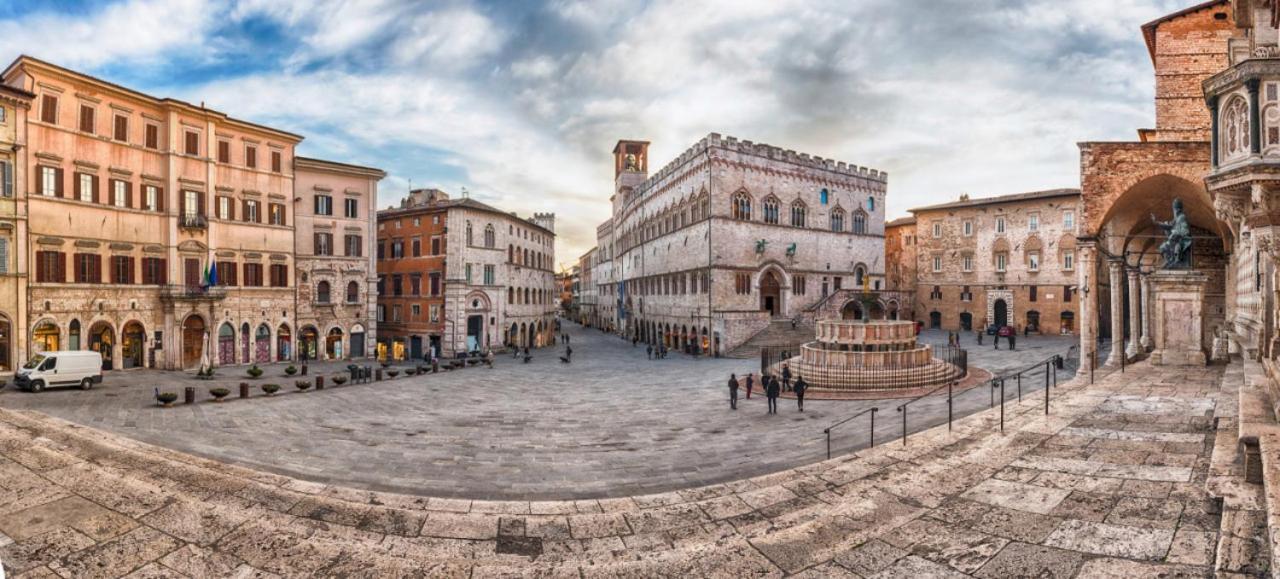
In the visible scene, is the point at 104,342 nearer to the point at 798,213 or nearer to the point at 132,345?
the point at 132,345

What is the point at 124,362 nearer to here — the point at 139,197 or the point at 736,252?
the point at 139,197

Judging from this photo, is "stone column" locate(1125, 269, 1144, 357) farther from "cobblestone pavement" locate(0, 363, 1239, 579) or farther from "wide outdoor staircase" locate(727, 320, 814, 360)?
"wide outdoor staircase" locate(727, 320, 814, 360)

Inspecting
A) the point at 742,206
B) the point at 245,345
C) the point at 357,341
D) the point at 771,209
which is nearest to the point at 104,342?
the point at 245,345

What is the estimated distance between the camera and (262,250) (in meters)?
33.4

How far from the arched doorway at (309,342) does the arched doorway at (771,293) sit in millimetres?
30993

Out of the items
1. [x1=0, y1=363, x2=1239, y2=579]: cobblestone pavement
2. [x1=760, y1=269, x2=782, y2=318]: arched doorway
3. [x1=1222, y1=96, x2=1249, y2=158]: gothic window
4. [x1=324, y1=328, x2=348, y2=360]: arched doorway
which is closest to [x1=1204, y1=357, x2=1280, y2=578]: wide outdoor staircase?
[x1=0, y1=363, x2=1239, y2=579]: cobblestone pavement

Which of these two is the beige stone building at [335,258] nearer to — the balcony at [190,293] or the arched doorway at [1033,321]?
the balcony at [190,293]

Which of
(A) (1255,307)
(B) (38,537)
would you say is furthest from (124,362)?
(A) (1255,307)

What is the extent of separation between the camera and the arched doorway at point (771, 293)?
44281 millimetres

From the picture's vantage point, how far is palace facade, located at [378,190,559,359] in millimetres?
39562

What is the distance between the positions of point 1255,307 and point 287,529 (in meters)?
18.8

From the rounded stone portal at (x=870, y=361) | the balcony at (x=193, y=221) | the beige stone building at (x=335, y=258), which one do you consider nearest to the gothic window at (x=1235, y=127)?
the rounded stone portal at (x=870, y=361)

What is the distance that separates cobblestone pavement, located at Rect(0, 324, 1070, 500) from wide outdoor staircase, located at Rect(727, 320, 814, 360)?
1265 cm

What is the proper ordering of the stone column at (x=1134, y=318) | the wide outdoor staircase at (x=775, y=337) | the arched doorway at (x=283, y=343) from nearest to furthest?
1. the stone column at (x=1134, y=318)
2. the arched doorway at (x=283, y=343)
3. the wide outdoor staircase at (x=775, y=337)
